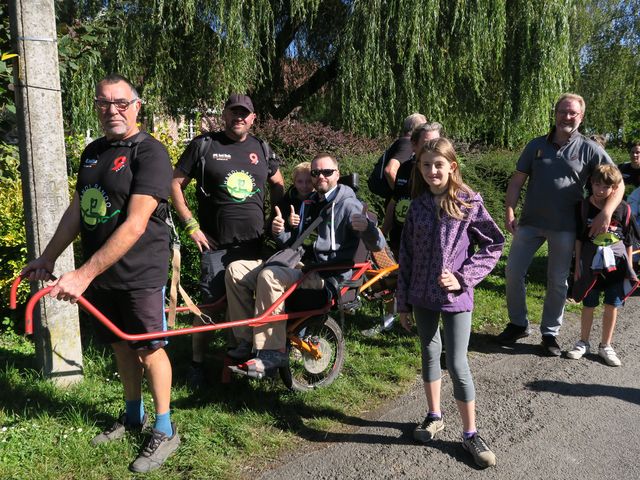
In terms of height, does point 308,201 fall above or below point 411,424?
above

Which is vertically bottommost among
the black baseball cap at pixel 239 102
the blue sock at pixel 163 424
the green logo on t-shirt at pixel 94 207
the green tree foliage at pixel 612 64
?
the blue sock at pixel 163 424

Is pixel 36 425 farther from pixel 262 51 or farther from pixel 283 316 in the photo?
pixel 262 51

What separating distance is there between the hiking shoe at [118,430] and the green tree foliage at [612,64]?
25932 mm

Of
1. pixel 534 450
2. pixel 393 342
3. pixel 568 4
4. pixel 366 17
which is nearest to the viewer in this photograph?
pixel 534 450

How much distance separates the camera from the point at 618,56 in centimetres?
2516

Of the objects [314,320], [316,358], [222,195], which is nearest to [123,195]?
[222,195]

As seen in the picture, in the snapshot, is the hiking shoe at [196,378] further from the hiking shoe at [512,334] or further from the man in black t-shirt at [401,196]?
the hiking shoe at [512,334]

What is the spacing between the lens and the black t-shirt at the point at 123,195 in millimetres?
2945

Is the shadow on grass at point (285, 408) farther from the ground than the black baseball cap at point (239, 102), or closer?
closer

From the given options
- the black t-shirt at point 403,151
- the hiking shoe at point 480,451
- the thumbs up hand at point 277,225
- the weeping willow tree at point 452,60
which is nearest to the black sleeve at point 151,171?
the thumbs up hand at point 277,225

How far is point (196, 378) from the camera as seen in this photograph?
4.16m

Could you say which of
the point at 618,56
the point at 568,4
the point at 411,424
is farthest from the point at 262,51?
the point at 618,56

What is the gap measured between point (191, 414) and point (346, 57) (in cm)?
768

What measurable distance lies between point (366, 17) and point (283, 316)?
291 inches
